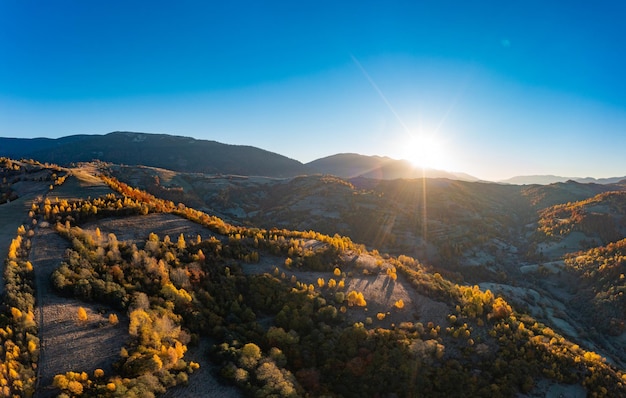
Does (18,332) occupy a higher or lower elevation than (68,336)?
higher

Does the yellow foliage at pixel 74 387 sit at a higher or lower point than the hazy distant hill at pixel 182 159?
lower

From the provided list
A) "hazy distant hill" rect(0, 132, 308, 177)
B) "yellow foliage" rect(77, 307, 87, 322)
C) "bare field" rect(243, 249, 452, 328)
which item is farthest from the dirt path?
"hazy distant hill" rect(0, 132, 308, 177)

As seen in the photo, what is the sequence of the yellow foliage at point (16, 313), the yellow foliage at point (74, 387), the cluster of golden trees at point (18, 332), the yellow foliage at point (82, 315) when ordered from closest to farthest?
1. the cluster of golden trees at point (18, 332)
2. the yellow foliage at point (74, 387)
3. the yellow foliage at point (16, 313)
4. the yellow foliage at point (82, 315)

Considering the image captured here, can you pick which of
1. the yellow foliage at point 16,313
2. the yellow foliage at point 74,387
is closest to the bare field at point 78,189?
the yellow foliage at point 16,313

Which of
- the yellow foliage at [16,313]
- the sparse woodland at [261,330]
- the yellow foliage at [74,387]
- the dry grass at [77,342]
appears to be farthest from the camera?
the sparse woodland at [261,330]

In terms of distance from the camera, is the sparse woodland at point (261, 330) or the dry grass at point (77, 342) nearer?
the dry grass at point (77, 342)

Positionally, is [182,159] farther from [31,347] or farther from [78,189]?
[31,347]

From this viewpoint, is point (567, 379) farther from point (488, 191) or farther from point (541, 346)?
point (488, 191)

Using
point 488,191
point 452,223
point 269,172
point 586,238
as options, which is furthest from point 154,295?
point 269,172

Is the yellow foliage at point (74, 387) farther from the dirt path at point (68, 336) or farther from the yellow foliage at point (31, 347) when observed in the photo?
the yellow foliage at point (31, 347)

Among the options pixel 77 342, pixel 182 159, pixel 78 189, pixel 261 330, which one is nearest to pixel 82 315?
pixel 77 342
